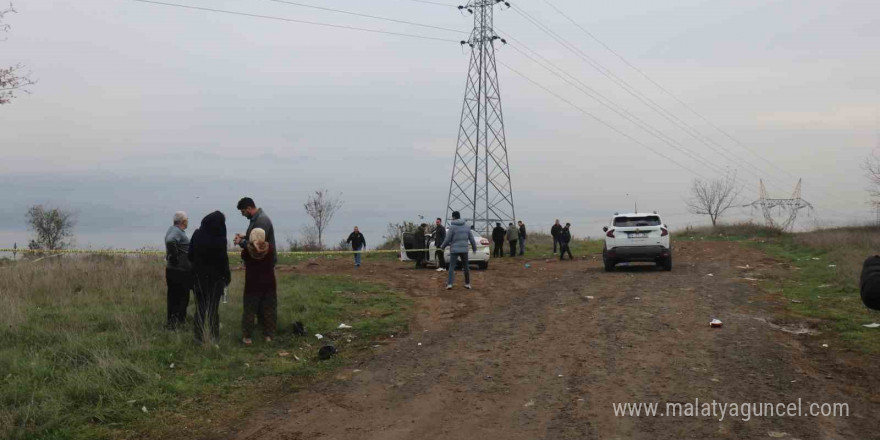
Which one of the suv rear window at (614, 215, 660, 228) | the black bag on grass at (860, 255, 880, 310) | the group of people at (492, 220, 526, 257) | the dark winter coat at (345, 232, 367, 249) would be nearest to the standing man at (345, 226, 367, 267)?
the dark winter coat at (345, 232, 367, 249)

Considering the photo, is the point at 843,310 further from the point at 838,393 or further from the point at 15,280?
the point at 15,280

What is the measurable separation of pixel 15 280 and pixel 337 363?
8564mm

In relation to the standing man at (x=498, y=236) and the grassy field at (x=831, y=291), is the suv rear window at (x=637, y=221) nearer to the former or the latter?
the grassy field at (x=831, y=291)

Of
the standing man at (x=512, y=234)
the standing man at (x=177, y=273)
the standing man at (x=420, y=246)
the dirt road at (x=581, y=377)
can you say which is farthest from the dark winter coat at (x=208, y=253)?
the standing man at (x=512, y=234)

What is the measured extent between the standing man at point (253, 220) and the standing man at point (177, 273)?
37.5 inches

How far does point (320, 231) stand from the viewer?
48.0 metres

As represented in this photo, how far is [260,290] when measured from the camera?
361 inches

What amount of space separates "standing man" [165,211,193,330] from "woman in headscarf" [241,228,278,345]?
1.01 m

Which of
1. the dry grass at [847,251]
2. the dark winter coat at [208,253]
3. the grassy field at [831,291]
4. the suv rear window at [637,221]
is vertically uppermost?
the suv rear window at [637,221]

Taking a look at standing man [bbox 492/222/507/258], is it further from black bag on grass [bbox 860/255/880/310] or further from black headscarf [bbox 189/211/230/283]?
black bag on grass [bbox 860/255/880/310]

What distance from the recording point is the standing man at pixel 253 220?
913 centimetres

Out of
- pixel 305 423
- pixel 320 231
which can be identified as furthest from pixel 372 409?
pixel 320 231

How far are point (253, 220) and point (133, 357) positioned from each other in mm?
2398

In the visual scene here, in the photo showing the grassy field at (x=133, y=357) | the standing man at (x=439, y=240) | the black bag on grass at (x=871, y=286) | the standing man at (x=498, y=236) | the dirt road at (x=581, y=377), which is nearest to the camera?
the dirt road at (x=581, y=377)
